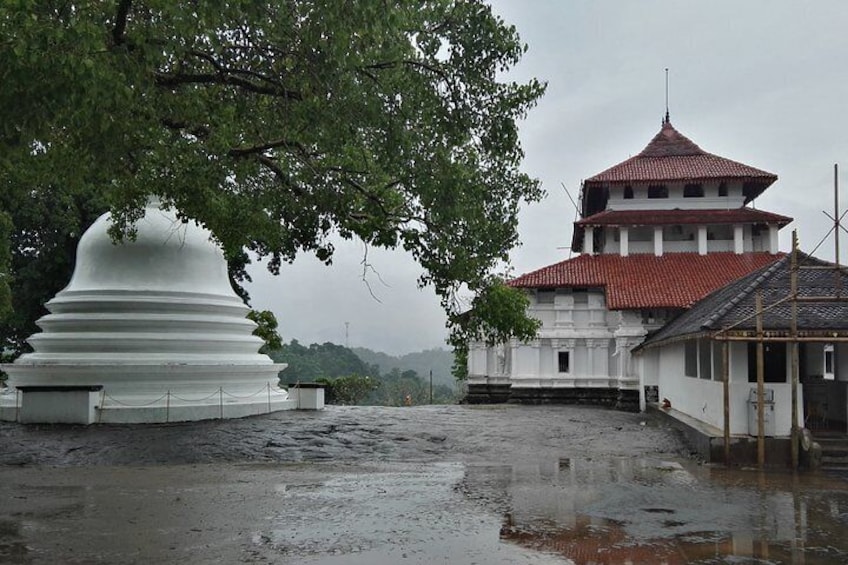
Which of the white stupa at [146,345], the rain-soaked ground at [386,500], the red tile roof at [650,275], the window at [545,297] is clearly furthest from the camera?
the window at [545,297]

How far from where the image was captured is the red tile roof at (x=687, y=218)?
29.6 meters

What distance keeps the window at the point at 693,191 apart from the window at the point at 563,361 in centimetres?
949

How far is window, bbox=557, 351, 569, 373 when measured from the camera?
2826cm

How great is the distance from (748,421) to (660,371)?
381 inches

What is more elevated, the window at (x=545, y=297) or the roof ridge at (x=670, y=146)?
the roof ridge at (x=670, y=146)

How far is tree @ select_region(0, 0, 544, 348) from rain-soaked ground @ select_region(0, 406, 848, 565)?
2.91m

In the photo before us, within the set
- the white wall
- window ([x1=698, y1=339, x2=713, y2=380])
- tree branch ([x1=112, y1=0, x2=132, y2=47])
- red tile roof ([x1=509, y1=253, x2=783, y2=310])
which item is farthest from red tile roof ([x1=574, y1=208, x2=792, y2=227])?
tree branch ([x1=112, y1=0, x2=132, y2=47])

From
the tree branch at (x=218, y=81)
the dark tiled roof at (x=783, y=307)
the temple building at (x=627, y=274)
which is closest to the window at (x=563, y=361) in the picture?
the temple building at (x=627, y=274)

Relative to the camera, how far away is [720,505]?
826cm

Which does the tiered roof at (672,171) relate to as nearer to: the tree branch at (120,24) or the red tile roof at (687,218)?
the red tile roof at (687,218)

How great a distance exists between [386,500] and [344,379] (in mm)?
21783

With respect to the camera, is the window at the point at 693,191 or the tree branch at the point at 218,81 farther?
the window at the point at 693,191

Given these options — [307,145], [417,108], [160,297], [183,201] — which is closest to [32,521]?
[183,201]

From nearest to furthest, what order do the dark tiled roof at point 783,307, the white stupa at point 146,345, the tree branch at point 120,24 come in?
the tree branch at point 120,24
the dark tiled roof at point 783,307
the white stupa at point 146,345
